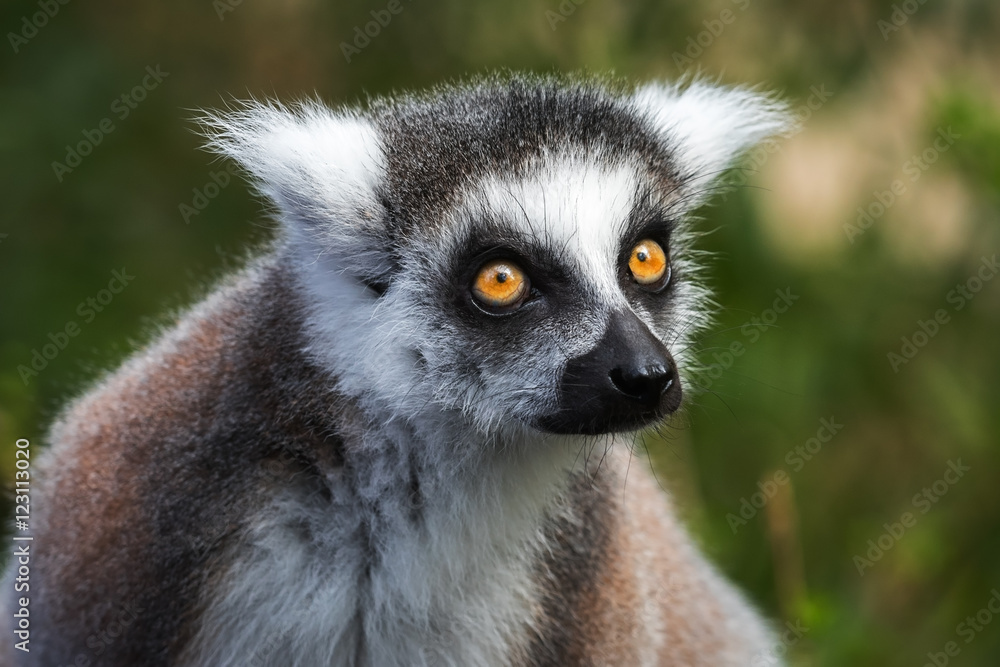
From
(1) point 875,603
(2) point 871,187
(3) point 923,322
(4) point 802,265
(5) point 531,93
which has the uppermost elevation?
(5) point 531,93

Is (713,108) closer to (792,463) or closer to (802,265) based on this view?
(802,265)

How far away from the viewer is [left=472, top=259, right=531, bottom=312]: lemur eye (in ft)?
9.82

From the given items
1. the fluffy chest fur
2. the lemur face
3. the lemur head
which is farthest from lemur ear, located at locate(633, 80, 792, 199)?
the fluffy chest fur

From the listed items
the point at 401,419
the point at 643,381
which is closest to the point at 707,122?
the point at 643,381

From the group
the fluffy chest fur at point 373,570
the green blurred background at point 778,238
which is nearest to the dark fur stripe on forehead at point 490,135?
the fluffy chest fur at point 373,570

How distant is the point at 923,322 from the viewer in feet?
18.7

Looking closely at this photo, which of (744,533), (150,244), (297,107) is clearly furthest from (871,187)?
(150,244)

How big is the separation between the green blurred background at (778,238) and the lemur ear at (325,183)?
Answer: 1937 mm

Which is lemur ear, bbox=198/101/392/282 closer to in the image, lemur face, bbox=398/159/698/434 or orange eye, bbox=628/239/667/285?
lemur face, bbox=398/159/698/434

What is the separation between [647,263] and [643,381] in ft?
1.97

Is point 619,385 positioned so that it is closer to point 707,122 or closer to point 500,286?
point 500,286

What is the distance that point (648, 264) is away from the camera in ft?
10.7

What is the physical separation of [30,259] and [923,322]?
184 inches

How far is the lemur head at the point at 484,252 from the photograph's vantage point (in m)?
2.94
